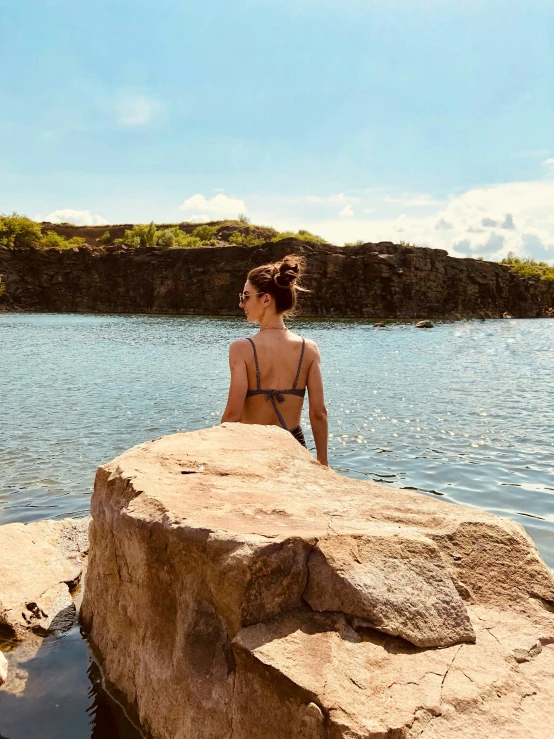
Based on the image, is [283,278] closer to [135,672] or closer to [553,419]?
[135,672]

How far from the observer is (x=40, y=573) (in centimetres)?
473

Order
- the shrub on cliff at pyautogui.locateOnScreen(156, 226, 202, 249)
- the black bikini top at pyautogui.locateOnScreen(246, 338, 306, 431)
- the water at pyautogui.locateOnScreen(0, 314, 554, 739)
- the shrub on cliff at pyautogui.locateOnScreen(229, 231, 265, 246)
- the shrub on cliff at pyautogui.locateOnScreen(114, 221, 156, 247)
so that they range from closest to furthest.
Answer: the black bikini top at pyautogui.locateOnScreen(246, 338, 306, 431) → the water at pyautogui.locateOnScreen(0, 314, 554, 739) → the shrub on cliff at pyautogui.locateOnScreen(229, 231, 265, 246) → the shrub on cliff at pyautogui.locateOnScreen(156, 226, 202, 249) → the shrub on cliff at pyautogui.locateOnScreen(114, 221, 156, 247)

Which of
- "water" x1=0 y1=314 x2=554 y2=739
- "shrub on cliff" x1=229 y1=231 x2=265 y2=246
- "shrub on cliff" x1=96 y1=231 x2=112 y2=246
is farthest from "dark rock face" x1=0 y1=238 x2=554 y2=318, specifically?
"water" x1=0 y1=314 x2=554 y2=739

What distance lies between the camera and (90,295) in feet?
328

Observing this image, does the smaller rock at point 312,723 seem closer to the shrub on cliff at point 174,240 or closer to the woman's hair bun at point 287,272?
the woman's hair bun at point 287,272

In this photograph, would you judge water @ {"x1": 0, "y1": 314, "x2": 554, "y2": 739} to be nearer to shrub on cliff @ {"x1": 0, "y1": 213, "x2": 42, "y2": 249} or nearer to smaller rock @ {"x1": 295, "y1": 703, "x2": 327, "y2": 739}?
smaller rock @ {"x1": 295, "y1": 703, "x2": 327, "y2": 739}

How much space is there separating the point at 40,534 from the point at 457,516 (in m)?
3.80

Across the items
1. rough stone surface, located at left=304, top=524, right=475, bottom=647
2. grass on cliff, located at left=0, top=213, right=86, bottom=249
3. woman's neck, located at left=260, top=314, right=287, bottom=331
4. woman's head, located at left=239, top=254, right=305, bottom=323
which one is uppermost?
grass on cliff, located at left=0, top=213, right=86, bottom=249

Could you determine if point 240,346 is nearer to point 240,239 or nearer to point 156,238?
point 240,239

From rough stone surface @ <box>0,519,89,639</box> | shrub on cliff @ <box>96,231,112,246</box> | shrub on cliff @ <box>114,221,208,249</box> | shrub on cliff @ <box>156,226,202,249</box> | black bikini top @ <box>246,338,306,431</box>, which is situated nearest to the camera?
rough stone surface @ <box>0,519,89,639</box>

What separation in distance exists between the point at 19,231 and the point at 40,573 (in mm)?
118100

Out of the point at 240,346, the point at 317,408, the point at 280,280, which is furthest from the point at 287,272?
the point at 317,408

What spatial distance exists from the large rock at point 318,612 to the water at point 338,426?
84 cm

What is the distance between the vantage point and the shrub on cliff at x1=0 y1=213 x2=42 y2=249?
110 m
